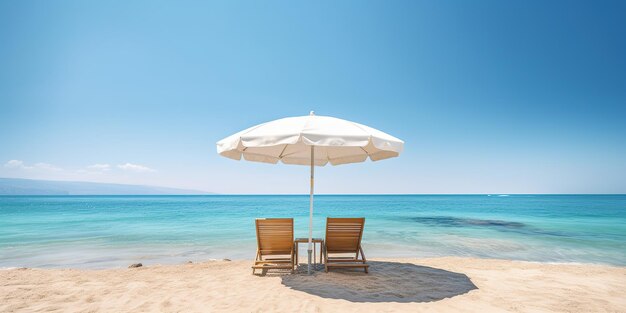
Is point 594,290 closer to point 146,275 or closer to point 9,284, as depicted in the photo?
point 146,275

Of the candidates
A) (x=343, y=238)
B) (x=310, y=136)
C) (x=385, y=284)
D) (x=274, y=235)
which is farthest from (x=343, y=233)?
(x=310, y=136)

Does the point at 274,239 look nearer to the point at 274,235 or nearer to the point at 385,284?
the point at 274,235

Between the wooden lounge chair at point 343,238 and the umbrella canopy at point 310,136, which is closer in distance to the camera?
the umbrella canopy at point 310,136

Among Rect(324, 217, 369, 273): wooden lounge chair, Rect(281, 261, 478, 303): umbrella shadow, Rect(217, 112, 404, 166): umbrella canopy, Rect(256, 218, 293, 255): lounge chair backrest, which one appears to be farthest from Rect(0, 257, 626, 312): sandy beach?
Rect(217, 112, 404, 166): umbrella canopy

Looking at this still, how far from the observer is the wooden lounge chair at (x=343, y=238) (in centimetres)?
485

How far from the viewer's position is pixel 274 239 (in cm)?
486

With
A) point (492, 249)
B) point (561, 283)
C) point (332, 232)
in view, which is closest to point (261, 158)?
point (332, 232)

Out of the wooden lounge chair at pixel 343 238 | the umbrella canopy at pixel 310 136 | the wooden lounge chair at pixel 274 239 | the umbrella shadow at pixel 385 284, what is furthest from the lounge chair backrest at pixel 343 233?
the umbrella canopy at pixel 310 136

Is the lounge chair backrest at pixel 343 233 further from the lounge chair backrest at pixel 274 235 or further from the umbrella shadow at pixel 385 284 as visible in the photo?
the lounge chair backrest at pixel 274 235

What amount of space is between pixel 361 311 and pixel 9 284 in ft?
16.6

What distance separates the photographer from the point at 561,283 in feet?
15.4

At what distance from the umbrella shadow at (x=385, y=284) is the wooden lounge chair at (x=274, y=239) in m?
0.40

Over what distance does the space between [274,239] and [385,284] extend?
1.75 meters

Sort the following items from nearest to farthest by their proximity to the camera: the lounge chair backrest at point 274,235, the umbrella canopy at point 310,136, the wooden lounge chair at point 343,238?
the umbrella canopy at point 310,136 → the lounge chair backrest at point 274,235 → the wooden lounge chair at point 343,238
